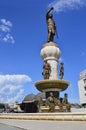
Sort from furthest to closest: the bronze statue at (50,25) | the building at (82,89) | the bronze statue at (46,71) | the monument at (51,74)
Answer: the building at (82,89) → the bronze statue at (50,25) → the bronze statue at (46,71) → the monument at (51,74)

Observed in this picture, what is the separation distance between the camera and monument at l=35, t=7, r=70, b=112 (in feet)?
68.3

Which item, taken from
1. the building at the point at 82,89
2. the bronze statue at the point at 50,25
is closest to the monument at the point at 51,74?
the bronze statue at the point at 50,25

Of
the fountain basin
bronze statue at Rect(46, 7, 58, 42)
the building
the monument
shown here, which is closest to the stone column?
the monument

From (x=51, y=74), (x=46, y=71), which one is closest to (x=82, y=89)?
(x=51, y=74)

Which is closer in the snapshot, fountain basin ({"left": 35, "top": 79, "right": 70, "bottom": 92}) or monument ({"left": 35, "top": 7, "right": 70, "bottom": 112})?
monument ({"left": 35, "top": 7, "right": 70, "bottom": 112})

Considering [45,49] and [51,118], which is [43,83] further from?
[51,118]

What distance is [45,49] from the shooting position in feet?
79.6

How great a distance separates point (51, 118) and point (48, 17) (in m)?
14.5

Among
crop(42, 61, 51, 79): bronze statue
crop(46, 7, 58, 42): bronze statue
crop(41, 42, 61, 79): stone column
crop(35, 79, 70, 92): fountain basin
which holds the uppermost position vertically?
crop(46, 7, 58, 42): bronze statue

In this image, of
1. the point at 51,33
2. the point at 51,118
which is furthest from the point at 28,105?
the point at 51,118

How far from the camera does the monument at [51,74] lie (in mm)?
20812

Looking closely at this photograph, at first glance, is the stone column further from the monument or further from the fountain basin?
the fountain basin

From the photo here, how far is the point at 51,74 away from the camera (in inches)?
940

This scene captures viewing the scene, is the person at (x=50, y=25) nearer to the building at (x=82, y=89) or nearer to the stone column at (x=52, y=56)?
the stone column at (x=52, y=56)
